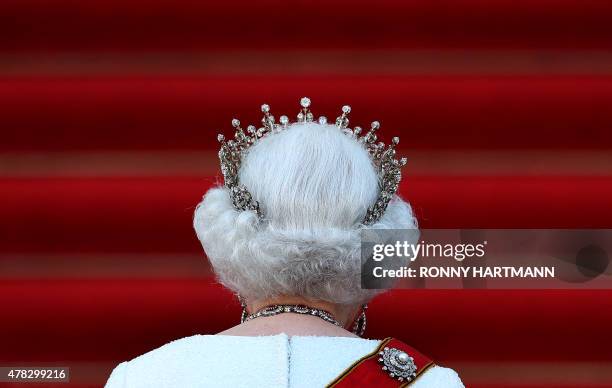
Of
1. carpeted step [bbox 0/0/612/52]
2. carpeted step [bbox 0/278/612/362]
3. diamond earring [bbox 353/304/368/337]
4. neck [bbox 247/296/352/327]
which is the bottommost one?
neck [bbox 247/296/352/327]

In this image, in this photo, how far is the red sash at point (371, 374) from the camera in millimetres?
1252

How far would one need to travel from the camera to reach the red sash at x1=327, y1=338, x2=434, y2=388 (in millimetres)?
1252

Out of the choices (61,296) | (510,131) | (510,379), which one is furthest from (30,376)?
(510,131)

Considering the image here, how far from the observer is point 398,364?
1.29 metres

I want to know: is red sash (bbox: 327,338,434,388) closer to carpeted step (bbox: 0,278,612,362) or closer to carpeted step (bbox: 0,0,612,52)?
carpeted step (bbox: 0,278,612,362)

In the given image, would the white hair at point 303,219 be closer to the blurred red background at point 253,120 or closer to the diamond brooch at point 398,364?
the diamond brooch at point 398,364

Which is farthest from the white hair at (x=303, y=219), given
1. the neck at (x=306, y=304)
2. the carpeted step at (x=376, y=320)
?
the carpeted step at (x=376, y=320)

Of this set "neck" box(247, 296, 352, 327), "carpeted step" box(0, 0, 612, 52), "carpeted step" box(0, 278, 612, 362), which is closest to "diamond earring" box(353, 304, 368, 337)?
"neck" box(247, 296, 352, 327)

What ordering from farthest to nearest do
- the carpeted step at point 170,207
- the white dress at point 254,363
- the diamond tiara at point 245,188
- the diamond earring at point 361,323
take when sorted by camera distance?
1. the carpeted step at point 170,207
2. the diamond earring at point 361,323
3. the diamond tiara at point 245,188
4. the white dress at point 254,363

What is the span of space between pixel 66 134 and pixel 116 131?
0.40 feet

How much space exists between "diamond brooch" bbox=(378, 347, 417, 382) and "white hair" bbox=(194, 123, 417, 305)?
0.14 m

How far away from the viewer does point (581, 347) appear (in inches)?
83.6

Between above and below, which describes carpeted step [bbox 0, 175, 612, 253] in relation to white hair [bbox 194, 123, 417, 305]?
above

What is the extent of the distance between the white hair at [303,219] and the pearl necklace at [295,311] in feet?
0.07
